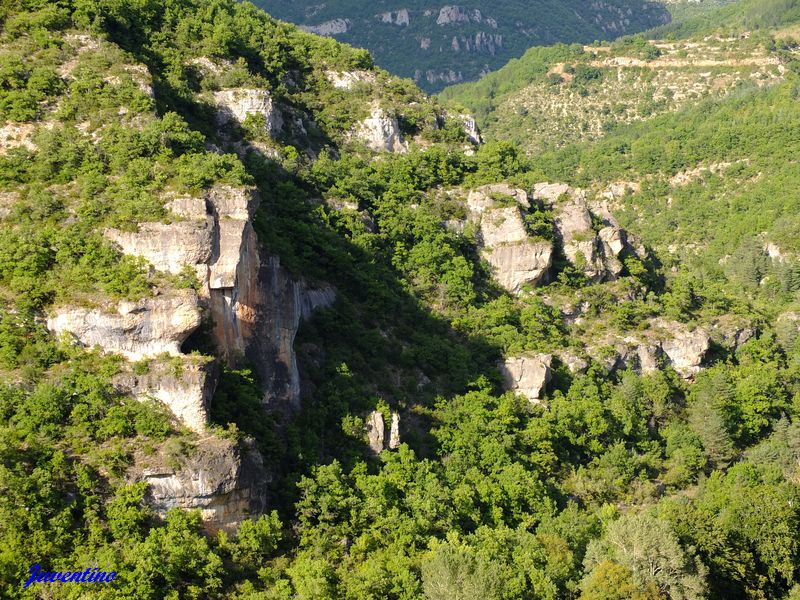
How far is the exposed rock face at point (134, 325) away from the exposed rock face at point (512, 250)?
121ft

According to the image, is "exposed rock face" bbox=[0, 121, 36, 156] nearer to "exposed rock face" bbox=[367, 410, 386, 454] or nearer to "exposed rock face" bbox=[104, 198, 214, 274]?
"exposed rock face" bbox=[104, 198, 214, 274]

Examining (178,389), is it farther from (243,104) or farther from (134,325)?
(243,104)

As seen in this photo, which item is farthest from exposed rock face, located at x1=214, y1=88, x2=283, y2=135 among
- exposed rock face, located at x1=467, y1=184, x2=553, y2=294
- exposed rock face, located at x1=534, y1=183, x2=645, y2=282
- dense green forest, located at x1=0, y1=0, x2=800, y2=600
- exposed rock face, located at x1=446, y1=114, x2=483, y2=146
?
exposed rock face, located at x1=534, y1=183, x2=645, y2=282

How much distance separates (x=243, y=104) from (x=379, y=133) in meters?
14.4

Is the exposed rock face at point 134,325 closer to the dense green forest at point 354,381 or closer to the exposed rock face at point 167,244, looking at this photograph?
the dense green forest at point 354,381

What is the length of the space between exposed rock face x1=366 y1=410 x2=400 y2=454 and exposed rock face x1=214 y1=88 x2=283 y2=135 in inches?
1091

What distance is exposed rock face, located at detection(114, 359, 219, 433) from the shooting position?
41.5m

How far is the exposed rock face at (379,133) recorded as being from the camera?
8100 cm

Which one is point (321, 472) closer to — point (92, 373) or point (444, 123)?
point (92, 373)

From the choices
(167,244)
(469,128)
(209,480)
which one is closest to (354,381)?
(167,244)

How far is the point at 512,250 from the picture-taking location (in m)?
74.8

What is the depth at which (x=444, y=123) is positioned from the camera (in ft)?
288

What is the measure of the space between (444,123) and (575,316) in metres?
24.3

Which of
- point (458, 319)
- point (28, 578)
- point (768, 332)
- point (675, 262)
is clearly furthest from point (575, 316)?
point (28, 578)
